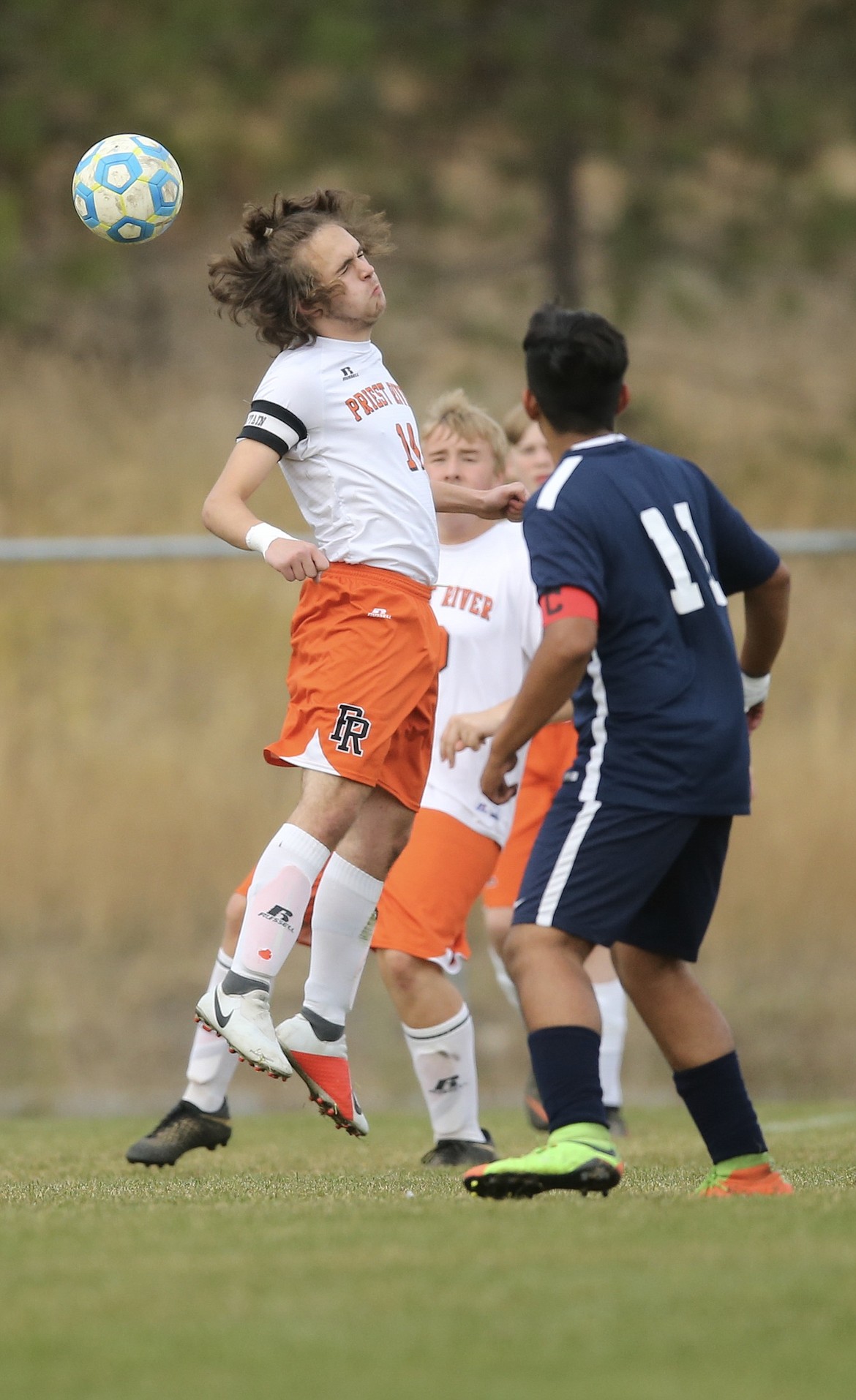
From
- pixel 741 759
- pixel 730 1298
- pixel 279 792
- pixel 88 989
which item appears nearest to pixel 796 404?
pixel 279 792

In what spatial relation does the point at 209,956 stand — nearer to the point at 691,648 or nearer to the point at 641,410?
the point at 641,410

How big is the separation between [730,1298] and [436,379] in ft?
35.6

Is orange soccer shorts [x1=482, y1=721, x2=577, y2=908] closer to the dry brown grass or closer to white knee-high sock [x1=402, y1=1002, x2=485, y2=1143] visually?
white knee-high sock [x1=402, y1=1002, x2=485, y2=1143]

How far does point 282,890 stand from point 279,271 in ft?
4.83

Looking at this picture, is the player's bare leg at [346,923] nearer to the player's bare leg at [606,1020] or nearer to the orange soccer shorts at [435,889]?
the orange soccer shorts at [435,889]

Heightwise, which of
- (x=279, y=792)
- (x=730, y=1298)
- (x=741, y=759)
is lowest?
(x=279, y=792)

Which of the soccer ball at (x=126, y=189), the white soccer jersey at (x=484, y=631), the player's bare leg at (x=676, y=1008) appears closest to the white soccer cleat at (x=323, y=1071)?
the player's bare leg at (x=676, y=1008)

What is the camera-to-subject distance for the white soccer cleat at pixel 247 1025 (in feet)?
13.5

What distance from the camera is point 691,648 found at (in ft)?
12.6

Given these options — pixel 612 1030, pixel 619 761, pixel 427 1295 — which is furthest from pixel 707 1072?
pixel 612 1030

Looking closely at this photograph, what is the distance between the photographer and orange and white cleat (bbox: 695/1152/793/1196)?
12.9ft

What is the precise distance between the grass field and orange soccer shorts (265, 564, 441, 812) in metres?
0.98

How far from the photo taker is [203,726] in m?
10.9

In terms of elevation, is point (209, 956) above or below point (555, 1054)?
below
